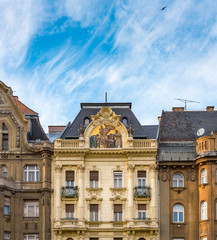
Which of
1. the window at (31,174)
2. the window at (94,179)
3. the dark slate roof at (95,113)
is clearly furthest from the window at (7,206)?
the dark slate roof at (95,113)

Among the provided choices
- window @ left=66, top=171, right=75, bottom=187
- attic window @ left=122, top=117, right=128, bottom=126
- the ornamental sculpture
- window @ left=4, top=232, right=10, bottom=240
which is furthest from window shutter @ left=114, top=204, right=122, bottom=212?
window @ left=4, top=232, right=10, bottom=240

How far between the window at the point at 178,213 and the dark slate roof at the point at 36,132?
16.2 metres

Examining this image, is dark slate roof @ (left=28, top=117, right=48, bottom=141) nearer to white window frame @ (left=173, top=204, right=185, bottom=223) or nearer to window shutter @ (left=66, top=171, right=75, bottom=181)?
window shutter @ (left=66, top=171, right=75, bottom=181)

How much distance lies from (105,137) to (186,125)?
10049 mm

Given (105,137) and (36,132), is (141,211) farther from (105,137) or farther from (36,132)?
(36,132)

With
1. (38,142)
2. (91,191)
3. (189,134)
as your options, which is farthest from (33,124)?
(189,134)

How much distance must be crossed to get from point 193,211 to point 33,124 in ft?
66.8

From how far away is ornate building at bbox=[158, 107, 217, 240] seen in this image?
68.2 meters

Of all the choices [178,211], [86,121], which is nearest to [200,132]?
[178,211]

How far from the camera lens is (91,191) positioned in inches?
2758

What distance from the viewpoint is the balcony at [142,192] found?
6944 cm

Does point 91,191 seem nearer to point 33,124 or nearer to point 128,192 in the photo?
point 128,192

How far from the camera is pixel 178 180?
231 feet

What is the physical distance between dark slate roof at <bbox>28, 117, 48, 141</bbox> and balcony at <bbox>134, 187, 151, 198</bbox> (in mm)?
11793
